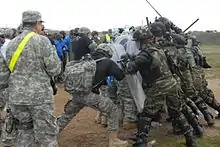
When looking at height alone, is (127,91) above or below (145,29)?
below

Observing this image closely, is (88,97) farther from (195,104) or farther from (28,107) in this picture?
(195,104)

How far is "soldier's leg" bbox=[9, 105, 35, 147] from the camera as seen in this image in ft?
18.1

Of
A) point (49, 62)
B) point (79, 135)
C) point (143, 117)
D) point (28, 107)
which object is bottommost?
point (79, 135)

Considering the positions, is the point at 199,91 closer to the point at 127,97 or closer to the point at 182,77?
the point at 182,77

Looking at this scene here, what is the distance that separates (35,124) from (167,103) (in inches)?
92.7

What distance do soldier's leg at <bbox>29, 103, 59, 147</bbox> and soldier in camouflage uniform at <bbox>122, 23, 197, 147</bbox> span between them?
1600mm

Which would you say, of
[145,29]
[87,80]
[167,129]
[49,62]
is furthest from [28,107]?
[167,129]

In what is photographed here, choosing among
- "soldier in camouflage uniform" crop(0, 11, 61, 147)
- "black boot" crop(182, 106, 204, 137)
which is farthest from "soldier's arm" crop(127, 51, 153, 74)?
"soldier in camouflage uniform" crop(0, 11, 61, 147)

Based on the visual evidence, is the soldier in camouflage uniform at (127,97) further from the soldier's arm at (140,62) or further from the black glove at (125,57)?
the soldier's arm at (140,62)

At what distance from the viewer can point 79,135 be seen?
820 centimetres

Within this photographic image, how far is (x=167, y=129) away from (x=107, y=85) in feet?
4.79

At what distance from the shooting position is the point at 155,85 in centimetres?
682

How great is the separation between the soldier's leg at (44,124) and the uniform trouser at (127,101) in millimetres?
2414

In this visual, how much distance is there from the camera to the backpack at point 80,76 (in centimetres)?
661
